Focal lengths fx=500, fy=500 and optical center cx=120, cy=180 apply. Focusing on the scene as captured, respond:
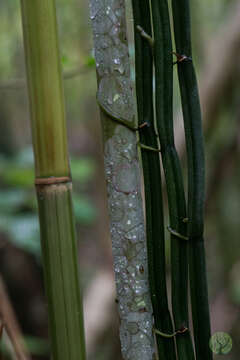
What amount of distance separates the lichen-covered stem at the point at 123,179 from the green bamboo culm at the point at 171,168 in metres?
0.03

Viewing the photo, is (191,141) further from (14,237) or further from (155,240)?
(14,237)

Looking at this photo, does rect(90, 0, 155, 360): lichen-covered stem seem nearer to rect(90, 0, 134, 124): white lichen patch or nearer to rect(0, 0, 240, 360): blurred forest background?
rect(90, 0, 134, 124): white lichen patch

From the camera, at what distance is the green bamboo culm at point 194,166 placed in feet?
1.50

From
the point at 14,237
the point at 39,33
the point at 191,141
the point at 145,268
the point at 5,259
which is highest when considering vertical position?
the point at 39,33

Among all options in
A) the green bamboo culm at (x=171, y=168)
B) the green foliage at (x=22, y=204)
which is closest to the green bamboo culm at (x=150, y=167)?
the green bamboo culm at (x=171, y=168)

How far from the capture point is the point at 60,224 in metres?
0.45

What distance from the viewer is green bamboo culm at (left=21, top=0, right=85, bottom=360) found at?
0.43 metres

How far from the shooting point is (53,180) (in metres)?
0.45

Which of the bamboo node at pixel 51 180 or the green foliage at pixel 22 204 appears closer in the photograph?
the bamboo node at pixel 51 180

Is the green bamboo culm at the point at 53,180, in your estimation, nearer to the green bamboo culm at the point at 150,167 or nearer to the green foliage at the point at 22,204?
the green bamboo culm at the point at 150,167

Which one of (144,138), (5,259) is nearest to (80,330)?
(144,138)

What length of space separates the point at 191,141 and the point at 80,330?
20 centimetres

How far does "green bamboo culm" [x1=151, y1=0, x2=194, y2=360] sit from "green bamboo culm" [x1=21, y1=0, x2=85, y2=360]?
0.30ft

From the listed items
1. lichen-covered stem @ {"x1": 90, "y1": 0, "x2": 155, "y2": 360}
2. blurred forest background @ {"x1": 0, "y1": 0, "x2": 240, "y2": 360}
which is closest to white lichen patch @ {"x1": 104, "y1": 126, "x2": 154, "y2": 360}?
lichen-covered stem @ {"x1": 90, "y1": 0, "x2": 155, "y2": 360}
